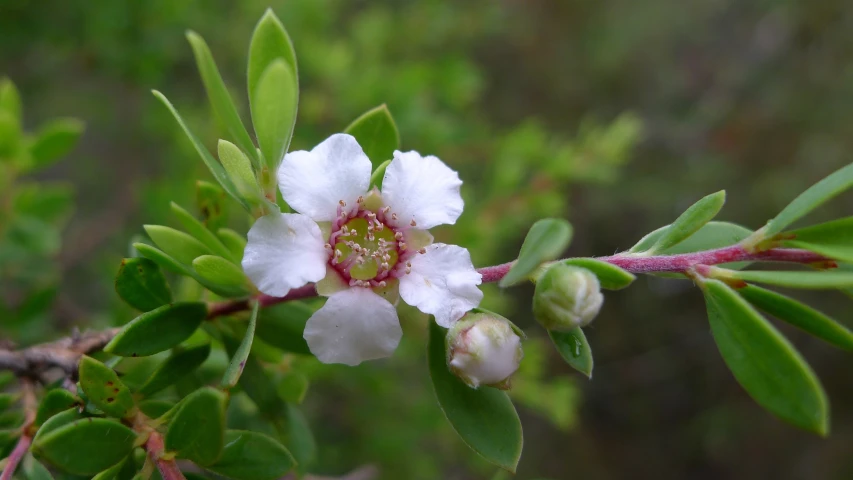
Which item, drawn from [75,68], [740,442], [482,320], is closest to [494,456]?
[482,320]

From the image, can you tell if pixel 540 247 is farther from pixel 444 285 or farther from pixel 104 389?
pixel 104 389

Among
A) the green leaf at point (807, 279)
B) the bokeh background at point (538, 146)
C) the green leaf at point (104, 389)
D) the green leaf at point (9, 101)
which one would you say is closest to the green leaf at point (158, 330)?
the green leaf at point (104, 389)

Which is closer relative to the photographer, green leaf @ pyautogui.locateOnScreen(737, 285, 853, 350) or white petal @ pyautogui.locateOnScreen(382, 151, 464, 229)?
green leaf @ pyautogui.locateOnScreen(737, 285, 853, 350)

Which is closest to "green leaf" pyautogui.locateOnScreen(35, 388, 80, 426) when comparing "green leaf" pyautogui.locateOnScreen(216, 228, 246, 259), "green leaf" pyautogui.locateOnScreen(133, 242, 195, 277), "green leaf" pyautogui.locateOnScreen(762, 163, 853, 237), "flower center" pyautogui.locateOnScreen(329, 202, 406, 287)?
"green leaf" pyautogui.locateOnScreen(133, 242, 195, 277)

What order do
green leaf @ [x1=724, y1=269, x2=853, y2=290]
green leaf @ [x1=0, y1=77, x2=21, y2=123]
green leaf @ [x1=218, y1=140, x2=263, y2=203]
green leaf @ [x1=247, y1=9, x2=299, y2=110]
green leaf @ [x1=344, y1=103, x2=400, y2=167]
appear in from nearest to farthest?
green leaf @ [x1=724, y1=269, x2=853, y2=290]
green leaf @ [x1=218, y1=140, x2=263, y2=203]
green leaf @ [x1=247, y1=9, x2=299, y2=110]
green leaf @ [x1=344, y1=103, x2=400, y2=167]
green leaf @ [x1=0, y1=77, x2=21, y2=123]

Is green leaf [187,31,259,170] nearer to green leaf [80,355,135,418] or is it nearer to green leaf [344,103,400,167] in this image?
green leaf [344,103,400,167]

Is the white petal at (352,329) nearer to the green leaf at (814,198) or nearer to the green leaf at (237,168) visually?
the green leaf at (237,168)

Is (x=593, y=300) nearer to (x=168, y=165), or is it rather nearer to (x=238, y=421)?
(x=238, y=421)
